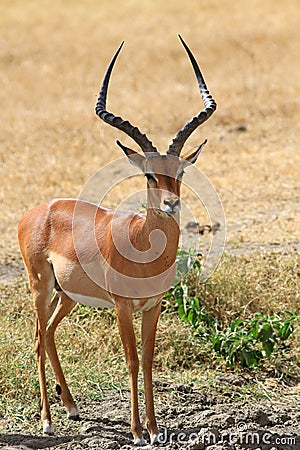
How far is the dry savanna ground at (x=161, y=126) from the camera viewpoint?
21.2ft

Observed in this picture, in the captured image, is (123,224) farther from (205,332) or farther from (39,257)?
(205,332)

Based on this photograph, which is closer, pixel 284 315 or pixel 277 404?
pixel 277 404

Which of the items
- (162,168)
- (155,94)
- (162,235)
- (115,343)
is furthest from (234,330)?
(155,94)

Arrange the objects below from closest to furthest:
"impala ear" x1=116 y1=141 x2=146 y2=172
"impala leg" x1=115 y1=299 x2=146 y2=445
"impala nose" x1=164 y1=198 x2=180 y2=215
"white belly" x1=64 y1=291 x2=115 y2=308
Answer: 1. "impala nose" x1=164 y1=198 x2=180 y2=215
2. "impala ear" x1=116 y1=141 x2=146 y2=172
3. "impala leg" x1=115 y1=299 x2=146 y2=445
4. "white belly" x1=64 y1=291 x2=115 y2=308

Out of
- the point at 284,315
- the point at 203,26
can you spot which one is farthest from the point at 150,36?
the point at 284,315

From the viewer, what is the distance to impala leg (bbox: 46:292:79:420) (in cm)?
596

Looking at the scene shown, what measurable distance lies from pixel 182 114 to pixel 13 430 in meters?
10.4

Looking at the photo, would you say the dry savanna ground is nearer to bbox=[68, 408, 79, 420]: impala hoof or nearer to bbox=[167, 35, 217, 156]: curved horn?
bbox=[68, 408, 79, 420]: impala hoof

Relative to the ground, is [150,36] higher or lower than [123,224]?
higher

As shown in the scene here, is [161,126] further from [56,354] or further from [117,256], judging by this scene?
[117,256]

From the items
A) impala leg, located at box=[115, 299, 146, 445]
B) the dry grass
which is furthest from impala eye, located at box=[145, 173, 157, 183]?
the dry grass

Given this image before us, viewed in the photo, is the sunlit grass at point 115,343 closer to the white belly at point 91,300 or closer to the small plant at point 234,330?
the small plant at point 234,330

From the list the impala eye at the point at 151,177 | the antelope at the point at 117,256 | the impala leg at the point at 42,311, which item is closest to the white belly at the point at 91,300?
the antelope at the point at 117,256

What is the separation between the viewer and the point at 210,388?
6465 millimetres
